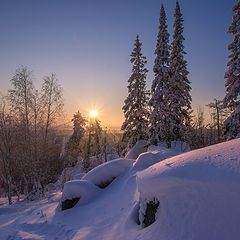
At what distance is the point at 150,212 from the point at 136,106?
12.0 m

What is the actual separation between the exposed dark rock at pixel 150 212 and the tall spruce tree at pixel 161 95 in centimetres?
952

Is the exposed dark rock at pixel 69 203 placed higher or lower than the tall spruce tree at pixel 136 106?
lower

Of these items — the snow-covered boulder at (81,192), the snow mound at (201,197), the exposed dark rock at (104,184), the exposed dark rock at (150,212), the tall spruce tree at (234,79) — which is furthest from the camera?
the tall spruce tree at (234,79)

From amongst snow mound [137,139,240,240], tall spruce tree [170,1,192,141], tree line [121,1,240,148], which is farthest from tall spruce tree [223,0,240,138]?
snow mound [137,139,240,240]

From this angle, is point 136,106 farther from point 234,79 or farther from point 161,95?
point 234,79

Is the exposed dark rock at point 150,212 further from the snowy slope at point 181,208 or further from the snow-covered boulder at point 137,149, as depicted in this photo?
the snow-covered boulder at point 137,149

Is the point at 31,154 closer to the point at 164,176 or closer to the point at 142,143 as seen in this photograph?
the point at 142,143

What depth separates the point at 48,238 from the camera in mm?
4094

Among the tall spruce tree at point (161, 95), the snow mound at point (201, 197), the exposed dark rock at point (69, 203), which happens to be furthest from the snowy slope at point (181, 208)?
the tall spruce tree at point (161, 95)

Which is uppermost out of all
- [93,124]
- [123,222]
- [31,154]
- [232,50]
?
[232,50]

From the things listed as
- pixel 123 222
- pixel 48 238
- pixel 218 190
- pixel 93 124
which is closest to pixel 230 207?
pixel 218 190

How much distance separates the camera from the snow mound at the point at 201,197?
1.86 m

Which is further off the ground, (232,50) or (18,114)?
(232,50)

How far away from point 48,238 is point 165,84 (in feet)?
40.6
